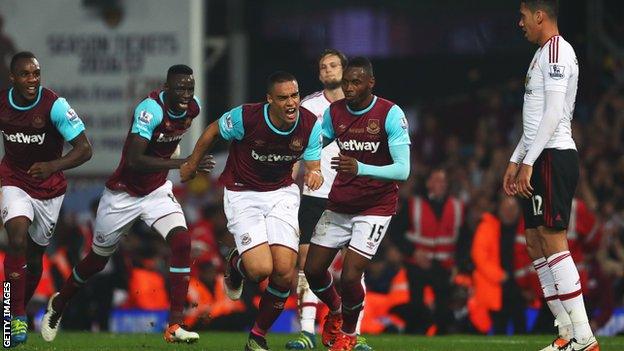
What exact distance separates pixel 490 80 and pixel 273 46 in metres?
3.68

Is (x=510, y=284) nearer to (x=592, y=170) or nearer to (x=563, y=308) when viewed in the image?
(x=592, y=170)

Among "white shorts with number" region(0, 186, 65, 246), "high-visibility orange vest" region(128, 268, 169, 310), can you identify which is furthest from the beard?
"high-visibility orange vest" region(128, 268, 169, 310)

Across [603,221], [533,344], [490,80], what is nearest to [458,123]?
[490,80]

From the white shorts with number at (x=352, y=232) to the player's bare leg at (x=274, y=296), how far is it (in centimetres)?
33

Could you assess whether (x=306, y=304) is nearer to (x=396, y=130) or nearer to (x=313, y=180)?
(x=313, y=180)

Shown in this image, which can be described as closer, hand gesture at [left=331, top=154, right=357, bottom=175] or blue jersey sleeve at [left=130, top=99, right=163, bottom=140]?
hand gesture at [left=331, top=154, right=357, bottom=175]

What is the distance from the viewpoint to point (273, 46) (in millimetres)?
25125

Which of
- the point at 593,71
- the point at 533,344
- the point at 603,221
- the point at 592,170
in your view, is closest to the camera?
the point at 533,344

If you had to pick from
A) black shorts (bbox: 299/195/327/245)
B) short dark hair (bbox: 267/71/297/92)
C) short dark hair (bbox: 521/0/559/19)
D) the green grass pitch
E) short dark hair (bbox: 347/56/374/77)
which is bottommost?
the green grass pitch

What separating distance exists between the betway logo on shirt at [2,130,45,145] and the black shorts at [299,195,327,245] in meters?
2.58

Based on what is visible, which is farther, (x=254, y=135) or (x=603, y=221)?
(x=603, y=221)

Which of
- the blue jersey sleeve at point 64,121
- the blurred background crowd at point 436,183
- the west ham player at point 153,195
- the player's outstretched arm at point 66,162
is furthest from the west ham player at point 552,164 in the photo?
the blurred background crowd at point 436,183

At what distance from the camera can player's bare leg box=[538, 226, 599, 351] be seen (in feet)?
37.0

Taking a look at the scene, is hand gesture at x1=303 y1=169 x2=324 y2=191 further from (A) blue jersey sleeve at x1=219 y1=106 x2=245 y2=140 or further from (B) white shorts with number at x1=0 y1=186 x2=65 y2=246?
(B) white shorts with number at x1=0 y1=186 x2=65 y2=246
